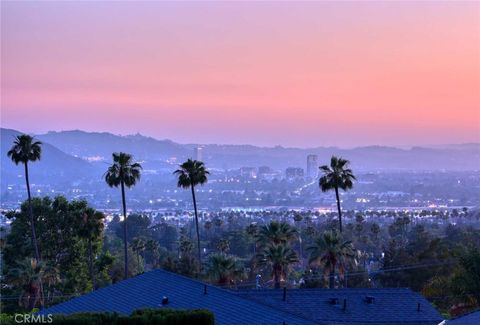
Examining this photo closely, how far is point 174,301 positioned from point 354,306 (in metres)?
8.37

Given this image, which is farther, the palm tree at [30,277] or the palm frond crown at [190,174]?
the palm frond crown at [190,174]

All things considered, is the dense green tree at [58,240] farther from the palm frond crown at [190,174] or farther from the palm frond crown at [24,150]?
the palm frond crown at [24,150]

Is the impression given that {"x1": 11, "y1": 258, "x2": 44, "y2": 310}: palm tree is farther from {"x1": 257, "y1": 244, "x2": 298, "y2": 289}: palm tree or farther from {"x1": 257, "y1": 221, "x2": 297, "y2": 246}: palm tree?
{"x1": 257, "y1": 221, "x2": 297, "y2": 246}: palm tree

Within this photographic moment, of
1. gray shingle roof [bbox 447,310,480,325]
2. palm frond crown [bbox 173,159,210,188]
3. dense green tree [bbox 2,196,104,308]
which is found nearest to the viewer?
gray shingle roof [bbox 447,310,480,325]

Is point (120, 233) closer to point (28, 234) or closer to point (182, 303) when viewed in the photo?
point (28, 234)

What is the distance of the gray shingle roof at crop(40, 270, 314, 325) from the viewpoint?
20031mm

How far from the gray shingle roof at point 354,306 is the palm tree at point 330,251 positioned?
860 cm

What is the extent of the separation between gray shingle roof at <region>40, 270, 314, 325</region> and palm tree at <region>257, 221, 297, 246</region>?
48.2ft

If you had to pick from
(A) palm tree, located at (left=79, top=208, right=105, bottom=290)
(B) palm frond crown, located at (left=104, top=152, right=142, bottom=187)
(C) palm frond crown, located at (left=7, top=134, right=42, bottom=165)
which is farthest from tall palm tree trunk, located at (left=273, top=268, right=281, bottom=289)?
(C) palm frond crown, located at (left=7, top=134, right=42, bottom=165)

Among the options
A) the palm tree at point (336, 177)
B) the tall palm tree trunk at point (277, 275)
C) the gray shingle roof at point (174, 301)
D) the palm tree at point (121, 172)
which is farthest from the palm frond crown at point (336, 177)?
the gray shingle roof at point (174, 301)

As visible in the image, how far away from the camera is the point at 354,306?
2683cm

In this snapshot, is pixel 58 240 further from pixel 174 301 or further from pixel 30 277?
pixel 174 301

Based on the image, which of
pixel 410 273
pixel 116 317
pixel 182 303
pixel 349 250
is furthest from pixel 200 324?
pixel 410 273

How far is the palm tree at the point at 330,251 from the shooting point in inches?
1469
